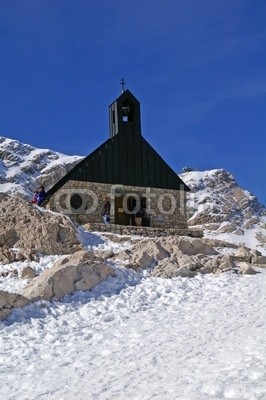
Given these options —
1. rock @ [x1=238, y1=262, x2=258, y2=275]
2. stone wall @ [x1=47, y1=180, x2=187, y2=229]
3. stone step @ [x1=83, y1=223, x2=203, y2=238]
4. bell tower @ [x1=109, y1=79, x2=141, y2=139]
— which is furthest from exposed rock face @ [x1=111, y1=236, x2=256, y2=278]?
bell tower @ [x1=109, y1=79, x2=141, y2=139]

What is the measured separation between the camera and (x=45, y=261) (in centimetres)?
1369

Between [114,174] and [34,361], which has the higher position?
[114,174]

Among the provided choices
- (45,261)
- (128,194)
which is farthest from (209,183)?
(45,261)

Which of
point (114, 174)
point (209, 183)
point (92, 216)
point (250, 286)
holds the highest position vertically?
point (209, 183)

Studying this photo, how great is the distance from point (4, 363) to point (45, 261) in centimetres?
610

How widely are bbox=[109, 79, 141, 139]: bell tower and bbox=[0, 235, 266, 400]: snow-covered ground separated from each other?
47.8 ft

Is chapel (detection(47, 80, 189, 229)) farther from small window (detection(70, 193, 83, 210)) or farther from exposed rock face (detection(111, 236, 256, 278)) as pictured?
exposed rock face (detection(111, 236, 256, 278))

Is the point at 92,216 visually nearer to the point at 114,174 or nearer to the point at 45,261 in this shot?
the point at 114,174

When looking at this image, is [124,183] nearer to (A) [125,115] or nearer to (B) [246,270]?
(A) [125,115]

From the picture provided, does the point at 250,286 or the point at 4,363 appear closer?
the point at 4,363

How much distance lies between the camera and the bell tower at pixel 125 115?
86.5ft

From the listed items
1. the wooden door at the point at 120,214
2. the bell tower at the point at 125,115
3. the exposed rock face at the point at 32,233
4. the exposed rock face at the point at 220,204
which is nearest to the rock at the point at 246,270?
the exposed rock face at the point at 32,233

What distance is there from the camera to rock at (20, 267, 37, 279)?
12.1 meters

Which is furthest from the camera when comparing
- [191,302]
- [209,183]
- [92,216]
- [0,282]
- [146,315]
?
[209,183]
